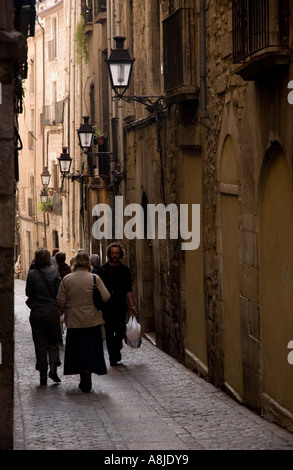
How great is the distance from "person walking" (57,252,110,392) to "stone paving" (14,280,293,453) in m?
0.24

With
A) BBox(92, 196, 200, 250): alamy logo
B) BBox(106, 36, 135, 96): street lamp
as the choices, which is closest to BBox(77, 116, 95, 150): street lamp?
BBox(92, 196, 200, 250): alamy logo

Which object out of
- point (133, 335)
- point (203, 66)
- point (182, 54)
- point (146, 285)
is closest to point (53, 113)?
point (146, 285)

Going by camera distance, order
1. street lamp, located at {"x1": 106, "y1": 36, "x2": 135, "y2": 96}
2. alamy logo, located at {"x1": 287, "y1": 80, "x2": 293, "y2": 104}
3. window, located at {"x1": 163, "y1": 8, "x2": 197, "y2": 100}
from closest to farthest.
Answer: alamy logo, located at {"x1": 287, "y1": 80, "x2": 293, "y2": 104} < window, located at {"x1": 163, "y1": 8, "x2": 197, "y2": 100} < street lamp, located at {"x1": 106, "y1": 36, "x2": 135, "y2": 96}

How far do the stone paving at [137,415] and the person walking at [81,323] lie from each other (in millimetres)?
244

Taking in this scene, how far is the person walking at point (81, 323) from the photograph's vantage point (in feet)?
A: 36.6

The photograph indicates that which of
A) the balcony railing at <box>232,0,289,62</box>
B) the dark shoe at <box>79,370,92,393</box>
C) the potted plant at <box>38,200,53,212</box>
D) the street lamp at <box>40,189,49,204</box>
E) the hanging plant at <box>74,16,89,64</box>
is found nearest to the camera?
the balcony railing at <box>232,0,289,62</box>

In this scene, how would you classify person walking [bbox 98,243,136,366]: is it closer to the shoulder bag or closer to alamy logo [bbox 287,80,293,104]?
the shoulder bag

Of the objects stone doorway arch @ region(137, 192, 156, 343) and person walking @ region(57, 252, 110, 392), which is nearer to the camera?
person walking @ region(57, 252, 110, 392)

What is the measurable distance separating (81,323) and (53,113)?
29556mm

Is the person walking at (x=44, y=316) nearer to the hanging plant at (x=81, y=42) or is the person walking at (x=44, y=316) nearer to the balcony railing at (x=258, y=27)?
the balcony railing at (x=258, y=27)

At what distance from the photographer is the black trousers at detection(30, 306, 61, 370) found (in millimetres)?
11625

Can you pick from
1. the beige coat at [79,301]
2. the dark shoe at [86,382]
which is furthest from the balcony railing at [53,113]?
the dark shoe at [86,382]

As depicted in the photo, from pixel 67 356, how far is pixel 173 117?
15.4 ft

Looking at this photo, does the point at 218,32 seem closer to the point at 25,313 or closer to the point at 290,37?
the point at 290,37
